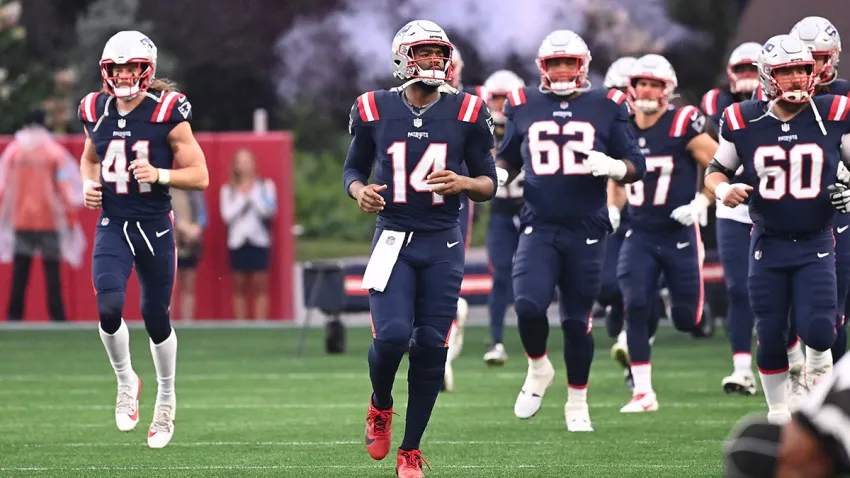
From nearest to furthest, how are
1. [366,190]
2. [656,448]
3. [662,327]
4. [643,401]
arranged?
[366,190] < [656,448] < [643,401] < [662,327]

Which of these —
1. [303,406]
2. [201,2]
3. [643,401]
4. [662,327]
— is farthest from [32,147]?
[201,2]

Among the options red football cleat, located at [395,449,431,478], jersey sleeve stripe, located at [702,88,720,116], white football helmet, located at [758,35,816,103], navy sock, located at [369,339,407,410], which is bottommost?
red football cleat, located at [395,449,431,478]

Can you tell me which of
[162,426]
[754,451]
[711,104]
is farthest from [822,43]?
[754,451]

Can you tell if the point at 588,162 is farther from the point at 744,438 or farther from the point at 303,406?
the point at 744,438

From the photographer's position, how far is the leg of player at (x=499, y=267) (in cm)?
1122

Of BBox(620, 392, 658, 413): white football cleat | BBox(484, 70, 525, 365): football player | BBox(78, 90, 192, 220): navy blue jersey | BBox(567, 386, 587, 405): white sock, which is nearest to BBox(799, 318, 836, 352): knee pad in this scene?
BBox(567, 386, 587, 405): white sock

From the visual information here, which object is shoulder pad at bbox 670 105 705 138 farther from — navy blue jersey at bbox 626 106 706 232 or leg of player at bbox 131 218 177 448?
leg of player at bbox 131 218 177 448

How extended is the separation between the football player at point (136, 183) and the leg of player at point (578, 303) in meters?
1.66

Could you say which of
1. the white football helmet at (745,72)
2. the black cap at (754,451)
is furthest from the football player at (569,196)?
the black cap at (754,451)

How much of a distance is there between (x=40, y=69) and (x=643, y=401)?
15.7 metres

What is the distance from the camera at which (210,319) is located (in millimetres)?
15281

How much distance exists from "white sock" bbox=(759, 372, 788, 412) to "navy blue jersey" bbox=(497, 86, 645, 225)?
116 cm

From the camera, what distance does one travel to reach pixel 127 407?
7.41 metres

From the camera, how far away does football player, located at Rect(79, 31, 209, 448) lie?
709 cm
